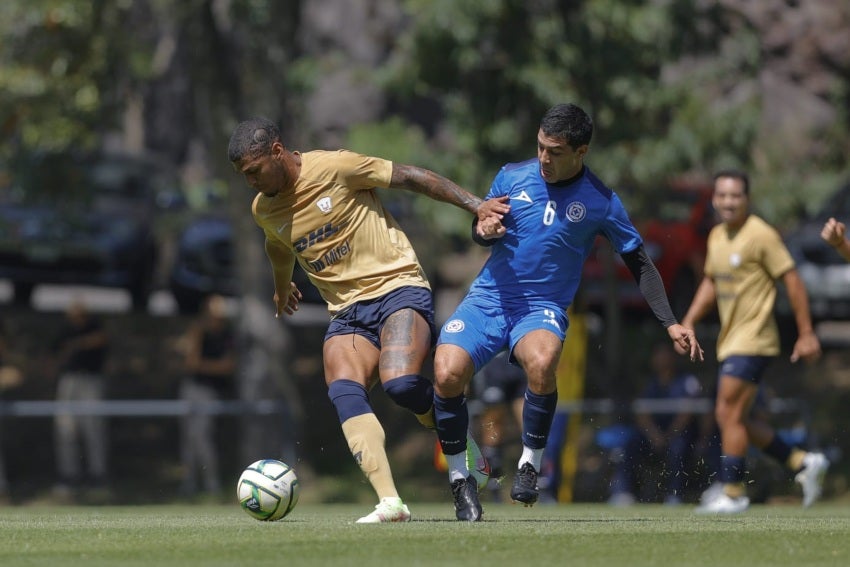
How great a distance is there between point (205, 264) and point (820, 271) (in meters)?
9.11

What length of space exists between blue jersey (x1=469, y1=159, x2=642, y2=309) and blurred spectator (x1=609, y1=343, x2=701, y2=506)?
6.25m

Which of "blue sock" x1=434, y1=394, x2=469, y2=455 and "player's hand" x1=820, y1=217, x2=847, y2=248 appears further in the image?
"player's hand" x1=820, y1=217, x2=847, y2=248

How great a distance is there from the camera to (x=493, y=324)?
31.7 ft

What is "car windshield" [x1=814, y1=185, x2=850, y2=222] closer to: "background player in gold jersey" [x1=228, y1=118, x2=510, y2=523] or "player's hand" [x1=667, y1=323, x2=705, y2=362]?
"player's hand" [x1=667, y1=323, x2=705, y2=362]

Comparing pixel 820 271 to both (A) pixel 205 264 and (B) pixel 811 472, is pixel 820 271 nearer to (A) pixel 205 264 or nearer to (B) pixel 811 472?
(A) pixel 205 264

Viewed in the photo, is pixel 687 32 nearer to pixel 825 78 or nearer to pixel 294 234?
pixel 294 234

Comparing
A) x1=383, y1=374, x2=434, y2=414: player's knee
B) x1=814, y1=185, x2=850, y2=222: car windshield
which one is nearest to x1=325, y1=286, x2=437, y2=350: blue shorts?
x1=383, y1=374, x2=434, y2=414: player's knee

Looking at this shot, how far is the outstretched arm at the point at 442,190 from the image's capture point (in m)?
9.33

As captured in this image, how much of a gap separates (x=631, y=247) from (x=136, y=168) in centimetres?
1610

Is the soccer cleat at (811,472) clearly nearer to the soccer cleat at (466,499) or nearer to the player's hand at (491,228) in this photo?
the soccer cleat at (466,499)

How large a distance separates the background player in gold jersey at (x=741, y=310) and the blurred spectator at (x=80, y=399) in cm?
877

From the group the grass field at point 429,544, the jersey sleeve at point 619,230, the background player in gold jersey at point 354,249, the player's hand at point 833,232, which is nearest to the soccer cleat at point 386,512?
the grass field at point 429,544

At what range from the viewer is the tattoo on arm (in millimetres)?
9414

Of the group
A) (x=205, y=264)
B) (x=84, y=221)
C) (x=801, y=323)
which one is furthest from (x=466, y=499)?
(x=205, y=264)
